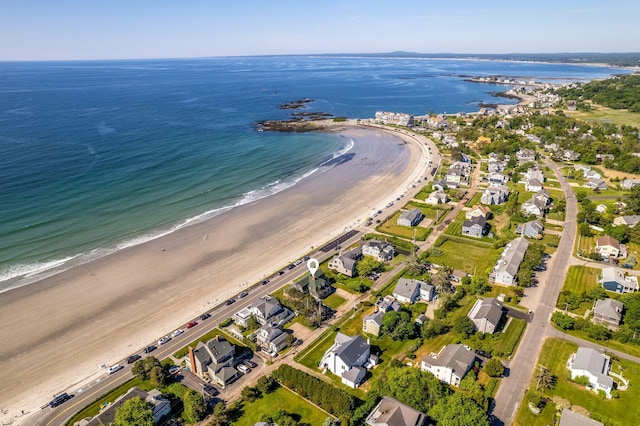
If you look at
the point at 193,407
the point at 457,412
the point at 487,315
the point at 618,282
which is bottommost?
the point at 193,407

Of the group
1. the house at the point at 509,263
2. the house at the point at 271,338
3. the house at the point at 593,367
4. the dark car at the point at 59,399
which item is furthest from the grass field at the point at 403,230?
the dark car at the point at 59,399

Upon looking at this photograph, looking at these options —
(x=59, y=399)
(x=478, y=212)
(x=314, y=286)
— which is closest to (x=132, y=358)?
(x=59, y=399)

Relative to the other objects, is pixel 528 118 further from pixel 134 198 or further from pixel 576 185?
pixel 134 198

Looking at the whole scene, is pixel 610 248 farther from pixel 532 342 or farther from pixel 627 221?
pixel 532 342

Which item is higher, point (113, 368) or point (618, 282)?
point (618, 282)

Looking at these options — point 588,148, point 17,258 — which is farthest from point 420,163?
point 17,258
